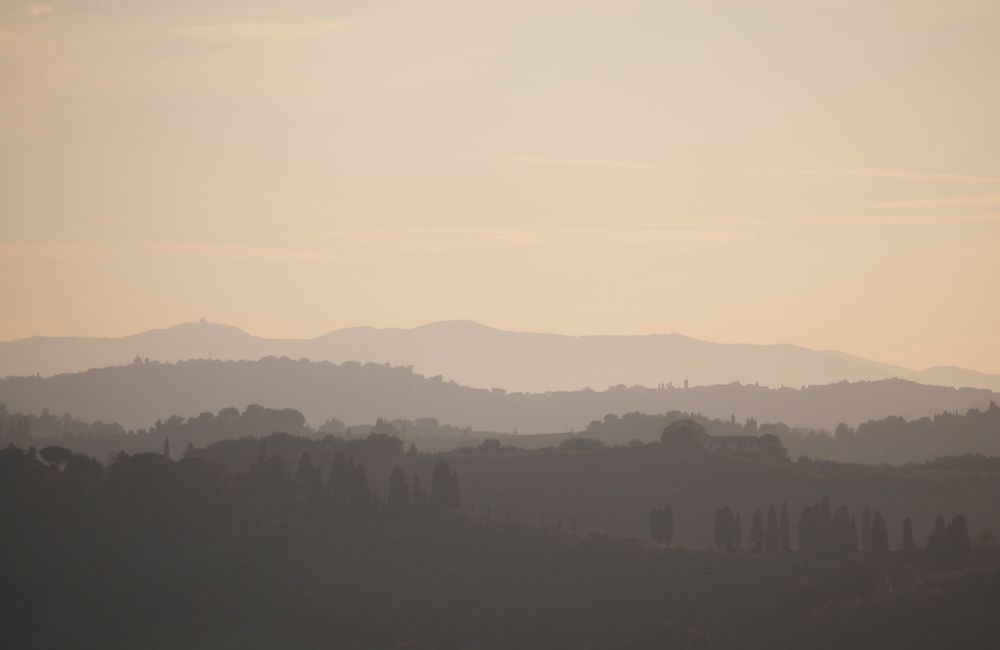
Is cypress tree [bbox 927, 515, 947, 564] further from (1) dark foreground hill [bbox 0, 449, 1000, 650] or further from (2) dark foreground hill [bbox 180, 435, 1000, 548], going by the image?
(2) dark foreground hill [bbox 180, 435, 1000, 548]

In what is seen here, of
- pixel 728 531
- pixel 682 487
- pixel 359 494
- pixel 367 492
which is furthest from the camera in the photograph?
pixel 682 487

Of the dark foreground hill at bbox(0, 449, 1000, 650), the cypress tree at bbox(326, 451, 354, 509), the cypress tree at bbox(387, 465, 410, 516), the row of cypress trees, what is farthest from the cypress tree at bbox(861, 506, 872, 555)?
the cypress tree at bbox(326, 451, 354, 509)

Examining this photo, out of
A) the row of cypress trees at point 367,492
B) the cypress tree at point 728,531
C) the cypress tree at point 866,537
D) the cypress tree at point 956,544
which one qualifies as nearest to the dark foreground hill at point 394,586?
the row of cypress trees at point 367,492

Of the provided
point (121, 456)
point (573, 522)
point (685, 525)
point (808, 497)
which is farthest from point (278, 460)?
point (808, 497)

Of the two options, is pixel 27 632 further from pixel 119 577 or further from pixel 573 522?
pixel 573 522

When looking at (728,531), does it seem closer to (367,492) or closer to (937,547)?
(937,547)

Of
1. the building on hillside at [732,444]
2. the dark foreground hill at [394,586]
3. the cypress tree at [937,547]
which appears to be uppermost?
the building on hillside at [732,444]

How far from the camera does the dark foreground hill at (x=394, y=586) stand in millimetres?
103688

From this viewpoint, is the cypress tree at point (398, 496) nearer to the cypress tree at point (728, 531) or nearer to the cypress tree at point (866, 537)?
the cypress tree at point (728, 531)

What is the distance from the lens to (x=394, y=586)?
117m

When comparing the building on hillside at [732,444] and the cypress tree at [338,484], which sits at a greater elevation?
the building on hillside at [732,444]

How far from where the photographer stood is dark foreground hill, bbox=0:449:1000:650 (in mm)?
103688

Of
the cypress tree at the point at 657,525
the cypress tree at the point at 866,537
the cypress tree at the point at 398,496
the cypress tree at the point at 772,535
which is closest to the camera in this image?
the cypress tree at the point at 866,537

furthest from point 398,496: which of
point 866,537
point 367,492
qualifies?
point 866,537
